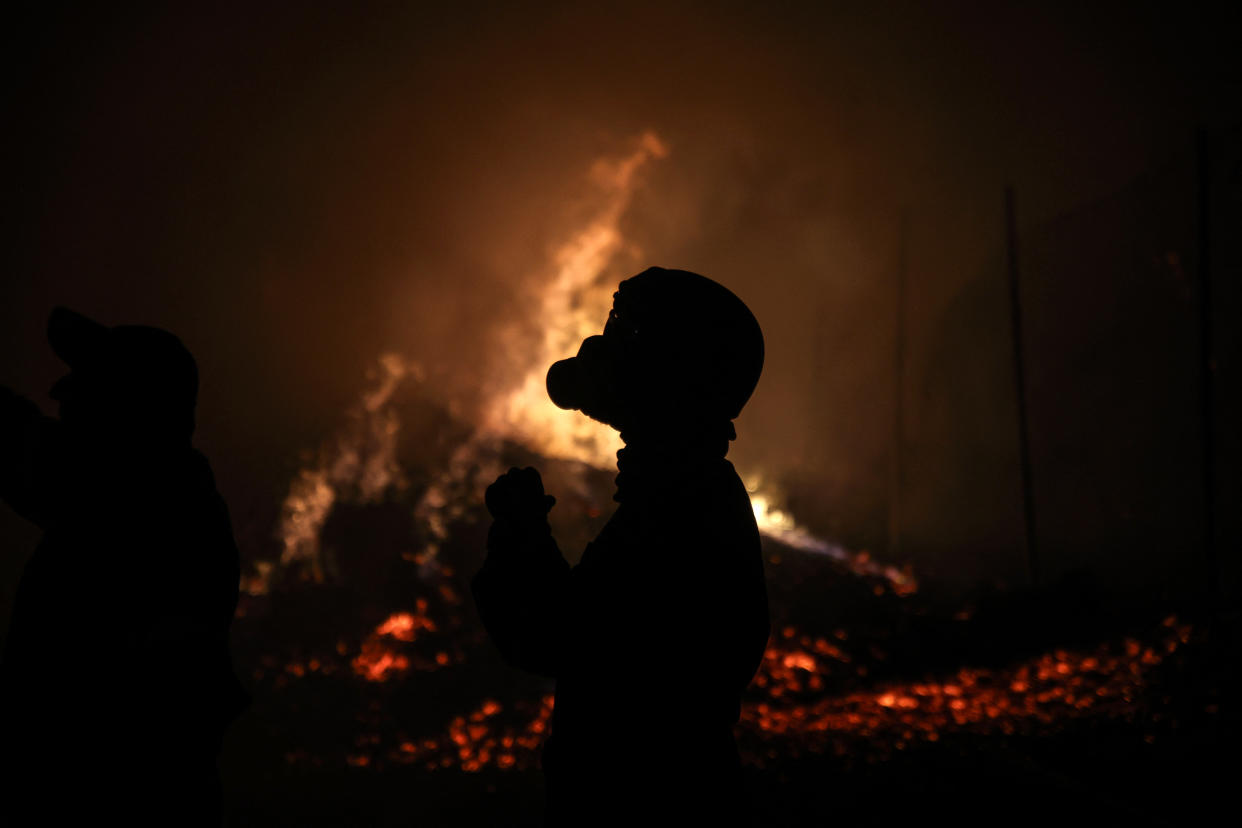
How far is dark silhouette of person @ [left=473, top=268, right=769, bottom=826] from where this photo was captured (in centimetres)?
177

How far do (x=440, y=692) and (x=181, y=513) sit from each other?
394 inches

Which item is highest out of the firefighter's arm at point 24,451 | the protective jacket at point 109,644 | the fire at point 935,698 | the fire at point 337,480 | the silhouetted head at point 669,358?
the fire at point 337,480

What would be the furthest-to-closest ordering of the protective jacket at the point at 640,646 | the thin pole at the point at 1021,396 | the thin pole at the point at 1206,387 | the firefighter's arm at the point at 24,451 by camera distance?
the thin pole at the point at 1021,396 < the thin pole at the point at 1206,387 < the firefighter's arm at the point at 24,451 < the protective jacket at the point at 640,646

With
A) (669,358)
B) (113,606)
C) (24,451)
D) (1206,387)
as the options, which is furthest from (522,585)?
(1206,387)

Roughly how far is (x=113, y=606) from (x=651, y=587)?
6.16 feet

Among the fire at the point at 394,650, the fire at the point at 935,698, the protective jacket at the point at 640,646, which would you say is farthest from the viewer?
the fire at the point at 394,650

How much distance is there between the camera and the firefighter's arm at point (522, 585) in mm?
1775

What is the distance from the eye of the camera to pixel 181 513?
2.47 meters

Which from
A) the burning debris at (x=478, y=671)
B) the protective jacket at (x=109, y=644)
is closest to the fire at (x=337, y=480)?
the burning debris at (x=478, y=671)

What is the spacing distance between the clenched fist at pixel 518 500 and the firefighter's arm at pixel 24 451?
1668mm

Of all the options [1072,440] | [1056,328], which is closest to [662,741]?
[1072,440]

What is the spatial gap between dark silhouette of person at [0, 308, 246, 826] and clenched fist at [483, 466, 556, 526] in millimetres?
1269

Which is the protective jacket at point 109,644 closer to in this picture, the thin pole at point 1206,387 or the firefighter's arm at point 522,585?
A: the firefighter's arm at point 522,585

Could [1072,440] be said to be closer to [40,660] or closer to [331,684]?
[331,684]
